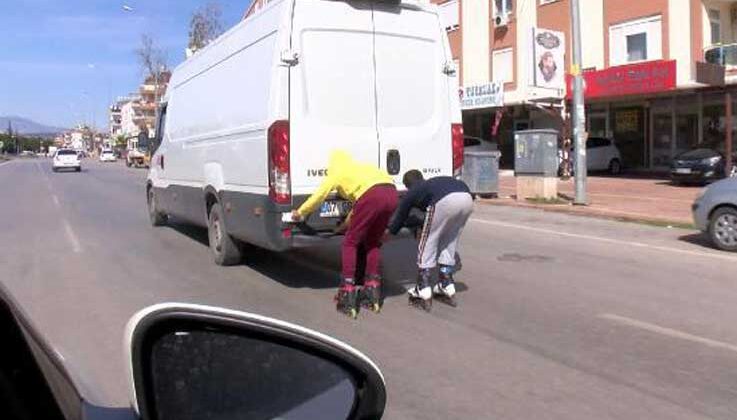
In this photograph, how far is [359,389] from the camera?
2271 mm

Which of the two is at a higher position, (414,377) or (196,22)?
(196,22)

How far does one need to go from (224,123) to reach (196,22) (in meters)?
56.0

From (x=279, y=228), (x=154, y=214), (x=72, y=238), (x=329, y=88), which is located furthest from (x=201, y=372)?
(x=154, y=214)

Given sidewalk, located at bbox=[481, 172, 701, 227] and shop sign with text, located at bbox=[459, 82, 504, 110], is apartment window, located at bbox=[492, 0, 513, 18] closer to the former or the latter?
shop sign with text, located at bbox=[459, 82, 504, 110]

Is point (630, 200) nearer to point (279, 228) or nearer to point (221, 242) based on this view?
point (221, 242)

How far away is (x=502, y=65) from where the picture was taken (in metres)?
36.7

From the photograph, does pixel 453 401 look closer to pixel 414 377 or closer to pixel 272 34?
pixel 414 377

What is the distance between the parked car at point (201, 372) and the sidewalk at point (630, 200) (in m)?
13.9

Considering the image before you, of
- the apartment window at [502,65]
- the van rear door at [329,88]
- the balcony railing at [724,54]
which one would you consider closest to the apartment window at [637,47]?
the balcony railing at [724,54]

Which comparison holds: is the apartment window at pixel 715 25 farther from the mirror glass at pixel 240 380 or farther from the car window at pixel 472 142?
the mirror glass at pixel 240 380

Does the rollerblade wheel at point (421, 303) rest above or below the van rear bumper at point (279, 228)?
below

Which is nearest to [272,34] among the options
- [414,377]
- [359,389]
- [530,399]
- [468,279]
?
[468,279]

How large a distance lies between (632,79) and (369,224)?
23314 mm

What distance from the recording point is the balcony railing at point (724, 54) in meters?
26.3
